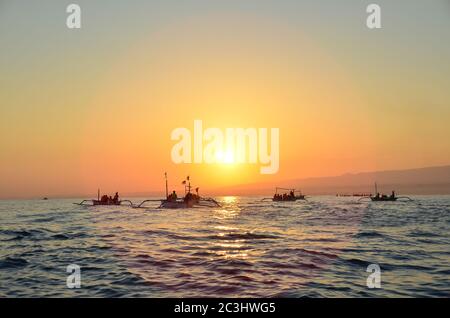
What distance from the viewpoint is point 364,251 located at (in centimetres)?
2820

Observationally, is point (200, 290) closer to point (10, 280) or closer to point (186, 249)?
point (10, 280)

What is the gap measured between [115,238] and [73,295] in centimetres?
2167

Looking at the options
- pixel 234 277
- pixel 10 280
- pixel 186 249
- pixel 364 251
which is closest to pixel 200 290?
pixel 234 277

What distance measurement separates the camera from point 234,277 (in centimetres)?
1892

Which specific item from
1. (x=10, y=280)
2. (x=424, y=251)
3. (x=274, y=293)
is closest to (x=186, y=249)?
(x=10, y=280)
